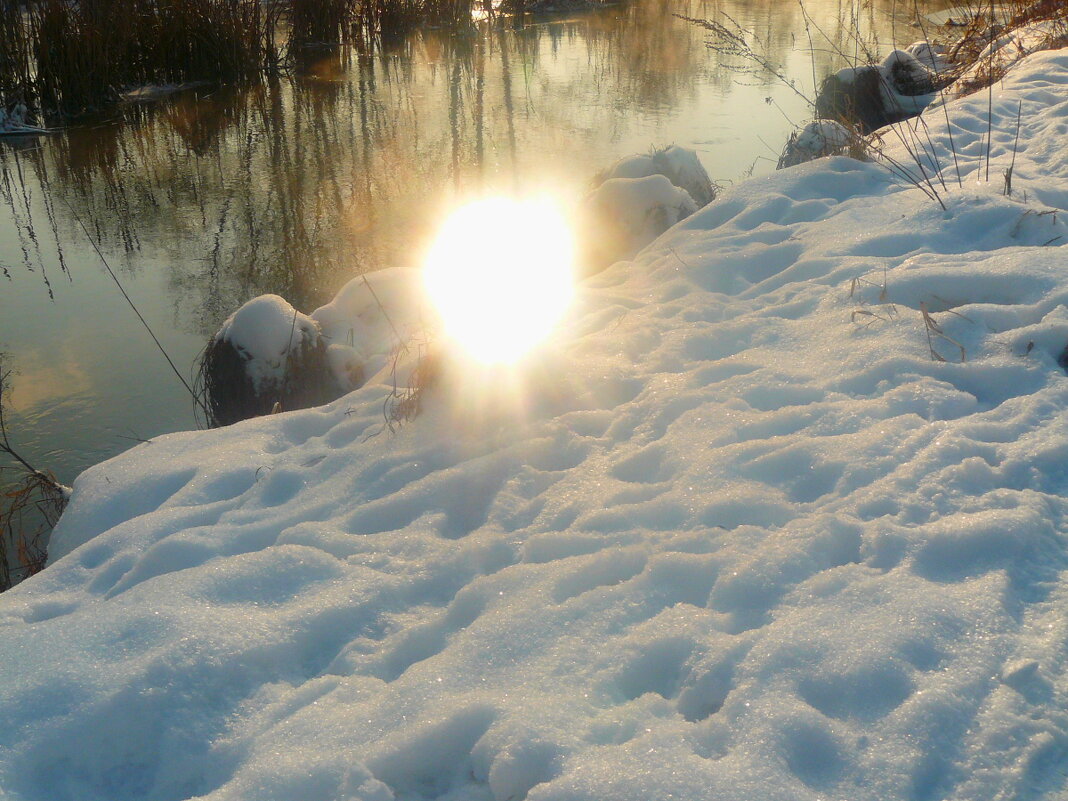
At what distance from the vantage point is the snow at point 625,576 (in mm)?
1674

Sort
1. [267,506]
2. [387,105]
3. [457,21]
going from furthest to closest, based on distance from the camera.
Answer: [457,21]
[387,105]
[267,506]

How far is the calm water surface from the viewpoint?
5.45 metres

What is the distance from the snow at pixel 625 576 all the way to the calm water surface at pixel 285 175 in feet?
7.56

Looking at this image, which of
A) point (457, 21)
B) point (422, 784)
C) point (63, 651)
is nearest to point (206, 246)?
point (63, 651)

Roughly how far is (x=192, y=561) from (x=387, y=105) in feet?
31.5

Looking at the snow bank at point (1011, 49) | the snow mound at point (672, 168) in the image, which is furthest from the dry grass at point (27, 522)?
the snow bank at point (1011, 49)

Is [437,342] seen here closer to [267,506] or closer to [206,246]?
[267,506]

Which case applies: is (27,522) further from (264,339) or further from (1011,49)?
(1011,49)

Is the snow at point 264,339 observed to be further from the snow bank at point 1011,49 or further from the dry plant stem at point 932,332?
the snow bank at point 1011,49

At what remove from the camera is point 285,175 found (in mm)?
8539

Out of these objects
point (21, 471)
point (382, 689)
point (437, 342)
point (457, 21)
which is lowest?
point (21, 471)

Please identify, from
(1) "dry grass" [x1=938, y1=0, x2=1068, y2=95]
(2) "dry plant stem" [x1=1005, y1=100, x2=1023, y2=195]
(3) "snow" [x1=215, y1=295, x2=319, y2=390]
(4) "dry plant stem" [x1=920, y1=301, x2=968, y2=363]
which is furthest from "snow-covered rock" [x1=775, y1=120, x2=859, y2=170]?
(3) "snow" [x1=215, y1=295, x2=319, y2=390]

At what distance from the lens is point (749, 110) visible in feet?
32.0

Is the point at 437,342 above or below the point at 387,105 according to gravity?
below
